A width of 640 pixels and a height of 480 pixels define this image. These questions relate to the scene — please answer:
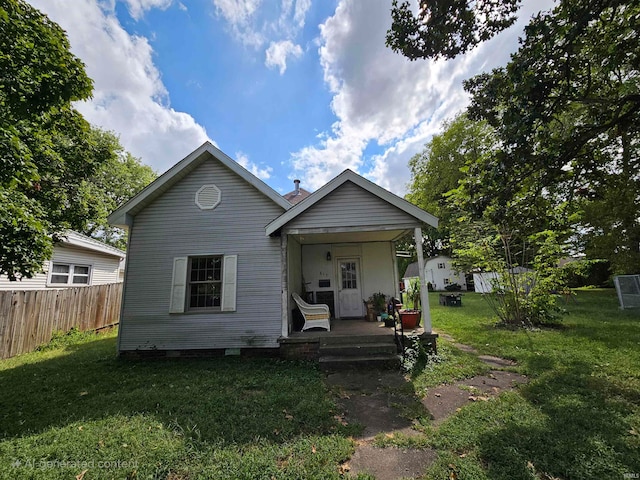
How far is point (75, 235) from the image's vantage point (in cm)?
1070

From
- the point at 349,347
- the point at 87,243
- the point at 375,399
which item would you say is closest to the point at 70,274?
the point at 87,243

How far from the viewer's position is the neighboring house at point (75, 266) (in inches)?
377

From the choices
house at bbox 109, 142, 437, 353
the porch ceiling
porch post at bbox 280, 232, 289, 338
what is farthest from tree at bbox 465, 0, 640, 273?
porch post at bbox 280, 232, 289, 338

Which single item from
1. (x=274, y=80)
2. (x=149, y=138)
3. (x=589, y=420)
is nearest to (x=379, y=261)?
(x=589, y=420)

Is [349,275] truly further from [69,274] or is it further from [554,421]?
[69,274]

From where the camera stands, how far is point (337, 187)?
21.2 ft

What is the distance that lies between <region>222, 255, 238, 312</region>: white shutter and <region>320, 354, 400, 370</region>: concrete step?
109 inches

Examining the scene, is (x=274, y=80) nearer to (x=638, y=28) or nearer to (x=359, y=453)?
(x=638, y=28)

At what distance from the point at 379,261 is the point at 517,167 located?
16.2 ft

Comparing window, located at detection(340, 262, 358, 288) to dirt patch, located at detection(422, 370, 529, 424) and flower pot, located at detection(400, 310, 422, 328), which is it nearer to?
flower pot, located at detection(400, 310, 422, 328)

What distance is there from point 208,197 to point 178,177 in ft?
3.35

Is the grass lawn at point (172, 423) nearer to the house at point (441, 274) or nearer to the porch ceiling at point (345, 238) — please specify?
the porch ceiling at point (345, 238)

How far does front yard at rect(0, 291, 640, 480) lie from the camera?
265 cm

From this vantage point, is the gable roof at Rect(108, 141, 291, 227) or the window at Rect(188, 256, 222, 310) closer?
the gable roof at Rect(108, 141, 291, 227)
